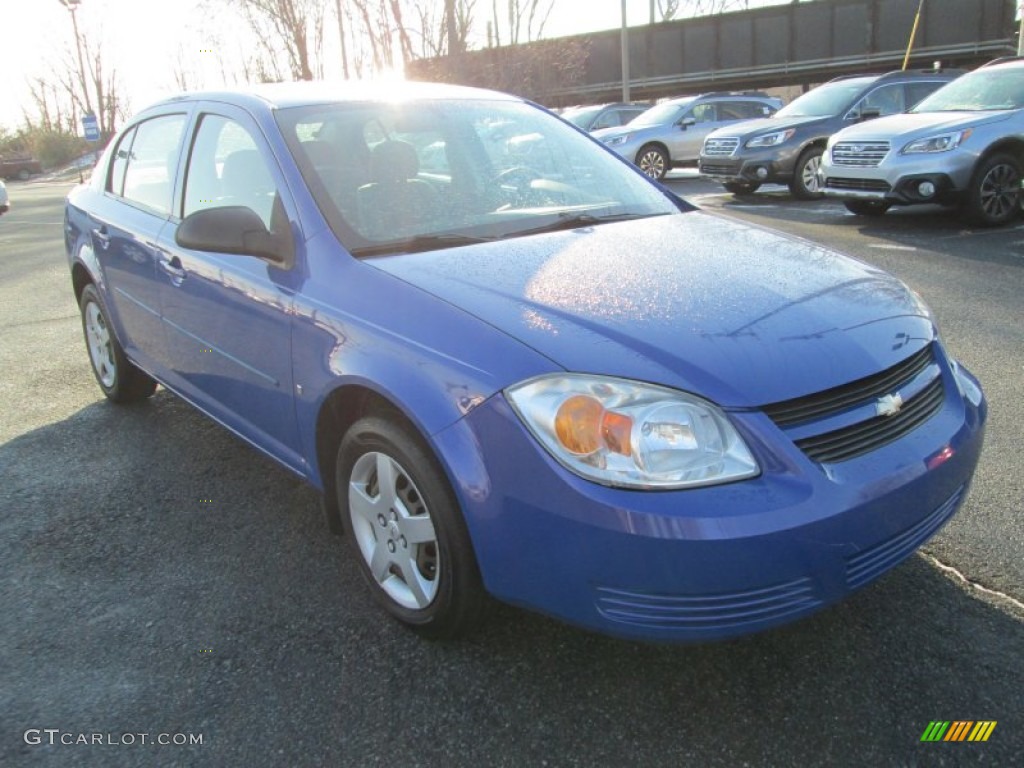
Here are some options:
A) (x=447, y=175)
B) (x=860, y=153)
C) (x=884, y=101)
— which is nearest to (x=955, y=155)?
(x=860, y=153)

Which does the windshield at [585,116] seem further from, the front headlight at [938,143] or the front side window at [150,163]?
the front side window at [150,163]

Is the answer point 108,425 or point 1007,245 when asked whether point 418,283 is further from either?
point 1007,245

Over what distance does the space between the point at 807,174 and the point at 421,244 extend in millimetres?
10634

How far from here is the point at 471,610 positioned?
7.57 feet

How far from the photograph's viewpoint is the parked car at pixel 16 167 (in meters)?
47.9

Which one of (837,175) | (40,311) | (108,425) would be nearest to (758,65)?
(837,175)

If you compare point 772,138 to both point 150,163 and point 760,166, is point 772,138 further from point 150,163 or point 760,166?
point 150,163

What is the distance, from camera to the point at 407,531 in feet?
7.84

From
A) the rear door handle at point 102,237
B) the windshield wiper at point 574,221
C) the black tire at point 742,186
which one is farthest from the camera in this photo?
the black tire at point 742,186

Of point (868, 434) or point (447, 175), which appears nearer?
point (868, 434)

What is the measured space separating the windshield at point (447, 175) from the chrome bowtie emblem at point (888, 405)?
4.30ft

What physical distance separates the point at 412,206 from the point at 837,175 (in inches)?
307

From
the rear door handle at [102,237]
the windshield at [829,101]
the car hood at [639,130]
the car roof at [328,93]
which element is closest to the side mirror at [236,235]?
the car roof at [328,93]

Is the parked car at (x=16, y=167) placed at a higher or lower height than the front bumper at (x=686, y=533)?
higher
